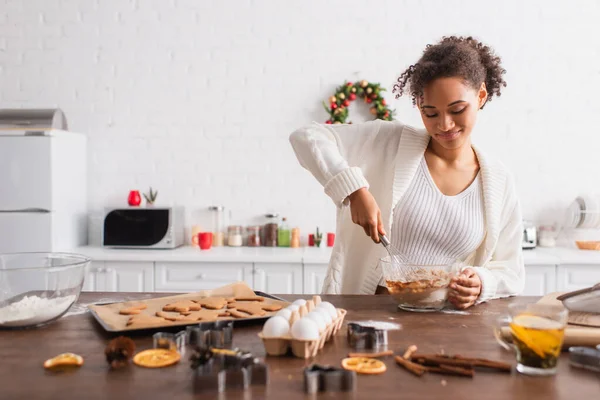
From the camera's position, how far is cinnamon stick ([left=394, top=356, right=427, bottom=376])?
103 cm

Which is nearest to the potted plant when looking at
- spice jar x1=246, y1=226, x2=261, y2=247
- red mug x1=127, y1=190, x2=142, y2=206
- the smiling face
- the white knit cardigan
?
red mug x1=127, y1=190, x2=142, y2=206

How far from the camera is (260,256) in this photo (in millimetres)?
3379

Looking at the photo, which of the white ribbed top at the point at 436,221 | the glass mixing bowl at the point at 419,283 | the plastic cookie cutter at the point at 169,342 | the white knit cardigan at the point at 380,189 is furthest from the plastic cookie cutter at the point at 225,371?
the white ribbed top at the point at 436,221

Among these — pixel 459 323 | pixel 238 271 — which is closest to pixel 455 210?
pixel 459 323

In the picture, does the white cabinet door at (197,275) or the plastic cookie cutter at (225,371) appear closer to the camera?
the plastic cookie cutter at (225,371)

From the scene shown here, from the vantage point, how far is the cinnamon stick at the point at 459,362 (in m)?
1.05

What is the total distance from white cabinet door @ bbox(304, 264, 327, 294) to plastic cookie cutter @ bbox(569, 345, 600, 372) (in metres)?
2.31

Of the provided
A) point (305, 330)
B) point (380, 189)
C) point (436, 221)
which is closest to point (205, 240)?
point (380, 189)

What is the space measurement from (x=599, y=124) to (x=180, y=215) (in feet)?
8.87

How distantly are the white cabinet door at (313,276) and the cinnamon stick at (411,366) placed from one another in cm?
230

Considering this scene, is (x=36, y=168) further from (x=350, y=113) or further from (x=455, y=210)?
(x=455, y=210)

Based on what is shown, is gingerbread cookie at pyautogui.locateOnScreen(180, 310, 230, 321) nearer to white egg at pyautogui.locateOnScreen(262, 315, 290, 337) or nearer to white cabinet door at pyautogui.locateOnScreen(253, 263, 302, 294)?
white egg at pyautogui.locateOnScreen(262, 315, 290, 337)

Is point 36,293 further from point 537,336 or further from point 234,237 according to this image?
point 234,237

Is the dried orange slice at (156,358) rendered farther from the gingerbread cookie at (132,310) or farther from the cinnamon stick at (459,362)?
the cinnamon stick at (459,362)
